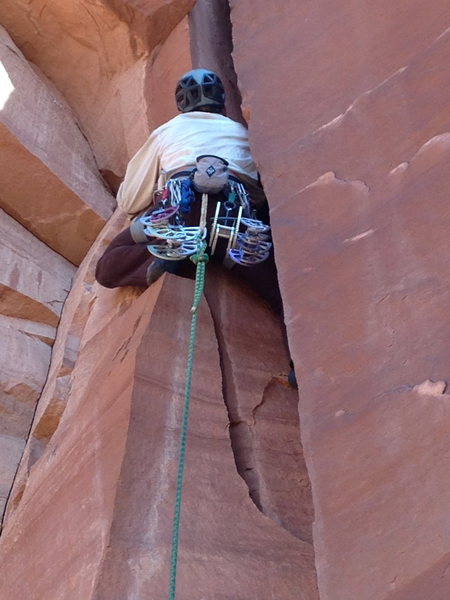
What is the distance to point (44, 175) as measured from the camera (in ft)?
17.1

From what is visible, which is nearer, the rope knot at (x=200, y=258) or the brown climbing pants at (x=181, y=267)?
the rope knot at (x=200, y=258)

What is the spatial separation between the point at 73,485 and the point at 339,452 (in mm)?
1080

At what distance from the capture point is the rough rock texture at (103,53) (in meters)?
5.50

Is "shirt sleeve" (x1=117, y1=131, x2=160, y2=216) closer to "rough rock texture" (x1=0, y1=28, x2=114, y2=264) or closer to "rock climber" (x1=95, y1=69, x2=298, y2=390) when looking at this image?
"rock climber" (x1=95, y1=69, x2=298, y2=390)

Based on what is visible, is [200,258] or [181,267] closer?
[200,258]

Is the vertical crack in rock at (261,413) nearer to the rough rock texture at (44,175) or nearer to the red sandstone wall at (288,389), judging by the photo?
the red sandstone wall at (288,389)

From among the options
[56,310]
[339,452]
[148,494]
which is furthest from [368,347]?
[56,310]

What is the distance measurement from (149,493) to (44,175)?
2446 millimetres

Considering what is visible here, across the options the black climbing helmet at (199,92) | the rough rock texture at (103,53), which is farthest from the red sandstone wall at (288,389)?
the rough rock texture at (103,53)

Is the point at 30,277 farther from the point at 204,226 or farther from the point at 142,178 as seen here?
the point at 204,226

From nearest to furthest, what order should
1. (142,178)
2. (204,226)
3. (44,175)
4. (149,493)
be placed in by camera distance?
(149,493) < (204,226) < (142,178) < (44,175)

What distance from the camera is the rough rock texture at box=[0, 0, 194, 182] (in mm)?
5496

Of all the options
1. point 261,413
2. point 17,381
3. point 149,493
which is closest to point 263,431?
point 261,413

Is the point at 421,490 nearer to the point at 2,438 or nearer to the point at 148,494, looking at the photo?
the point at 148,494
